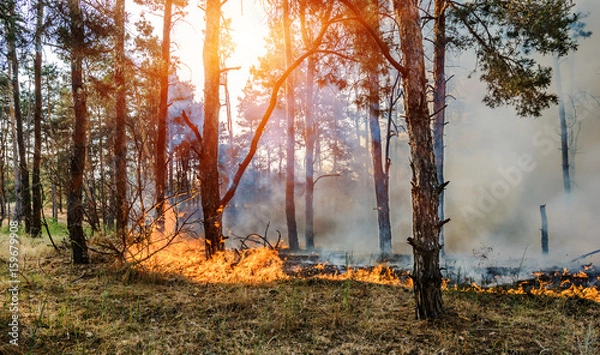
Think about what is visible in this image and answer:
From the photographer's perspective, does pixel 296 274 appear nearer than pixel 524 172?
Yes

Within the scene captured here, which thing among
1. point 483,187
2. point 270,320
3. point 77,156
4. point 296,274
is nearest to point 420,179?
point 270,320

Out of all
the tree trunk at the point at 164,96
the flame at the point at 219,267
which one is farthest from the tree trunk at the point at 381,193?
the tree trunk at the point at 164,96

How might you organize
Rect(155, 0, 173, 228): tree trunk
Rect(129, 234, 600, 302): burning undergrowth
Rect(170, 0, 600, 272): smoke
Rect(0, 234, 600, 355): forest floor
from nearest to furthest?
1. Rect(0, 234, 600, 355): forest floor
2. Rect(129, 234, 600, 302): burning undergrowth
3. Rect(155, 0, 173, 228): tree trunk
4. Rect(170, 0, 600, 272): smoke

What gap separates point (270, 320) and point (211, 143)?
187 inches

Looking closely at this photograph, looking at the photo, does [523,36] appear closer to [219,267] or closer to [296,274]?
[296,274]

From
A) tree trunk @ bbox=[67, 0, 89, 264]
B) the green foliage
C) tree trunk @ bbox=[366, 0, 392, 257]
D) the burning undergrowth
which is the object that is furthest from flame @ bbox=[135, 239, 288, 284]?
the green foliage

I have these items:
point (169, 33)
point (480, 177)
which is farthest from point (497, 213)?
point (169, 33)

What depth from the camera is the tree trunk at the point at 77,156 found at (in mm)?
5727

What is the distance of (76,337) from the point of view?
305cm

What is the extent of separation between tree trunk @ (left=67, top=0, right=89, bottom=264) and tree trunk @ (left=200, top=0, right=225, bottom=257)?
2393mm

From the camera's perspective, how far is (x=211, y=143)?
7270mm

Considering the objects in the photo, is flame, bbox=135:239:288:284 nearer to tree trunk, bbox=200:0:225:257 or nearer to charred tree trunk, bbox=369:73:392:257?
tree trunk, bbox=200:0:225:257

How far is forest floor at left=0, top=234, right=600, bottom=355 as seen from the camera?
2.97m

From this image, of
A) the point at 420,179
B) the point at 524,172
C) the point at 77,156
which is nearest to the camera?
the point at 420,179
